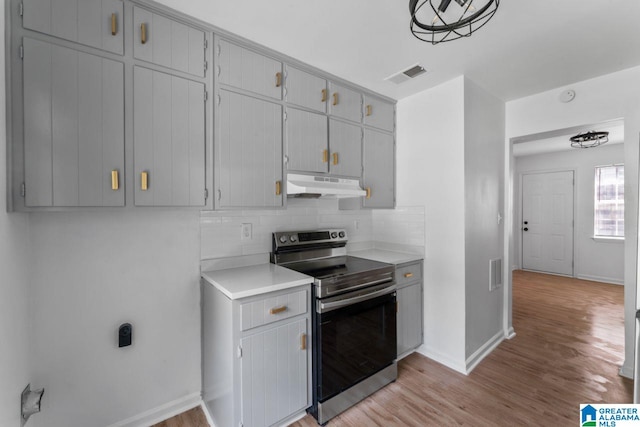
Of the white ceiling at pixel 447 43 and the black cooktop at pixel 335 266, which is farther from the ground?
the white ceiling at pixel 447 43

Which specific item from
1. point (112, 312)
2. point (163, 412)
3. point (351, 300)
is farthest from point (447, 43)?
point (163, 412)

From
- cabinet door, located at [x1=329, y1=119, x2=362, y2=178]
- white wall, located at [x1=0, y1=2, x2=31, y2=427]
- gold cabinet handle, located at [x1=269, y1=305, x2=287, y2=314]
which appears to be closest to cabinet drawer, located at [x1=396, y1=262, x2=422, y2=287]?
cabinet door, located at [x1=329, y1=119, x2=362, y2=178]

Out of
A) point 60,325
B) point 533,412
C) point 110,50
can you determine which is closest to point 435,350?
point 533,412

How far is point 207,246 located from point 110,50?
130 centimetres

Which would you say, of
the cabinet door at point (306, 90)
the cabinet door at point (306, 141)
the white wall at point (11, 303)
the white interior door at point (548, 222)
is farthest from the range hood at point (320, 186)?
the white interior door at point (548, 222)

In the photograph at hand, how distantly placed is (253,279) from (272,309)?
26 centimetres

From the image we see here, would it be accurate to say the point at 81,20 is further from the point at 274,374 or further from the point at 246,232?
the point at 274,374

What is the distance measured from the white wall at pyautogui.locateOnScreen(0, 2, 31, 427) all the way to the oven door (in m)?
1.51

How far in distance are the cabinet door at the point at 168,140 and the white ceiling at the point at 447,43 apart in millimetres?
467

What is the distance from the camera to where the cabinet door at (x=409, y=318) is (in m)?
2.58

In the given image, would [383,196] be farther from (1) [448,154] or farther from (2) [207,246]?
(2) [207,246]

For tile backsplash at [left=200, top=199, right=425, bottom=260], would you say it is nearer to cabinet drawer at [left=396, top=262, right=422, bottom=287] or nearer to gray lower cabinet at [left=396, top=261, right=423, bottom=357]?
cabinet drawer at [left=396, top=262, right=422, bottom=287]

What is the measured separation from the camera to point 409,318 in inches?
105

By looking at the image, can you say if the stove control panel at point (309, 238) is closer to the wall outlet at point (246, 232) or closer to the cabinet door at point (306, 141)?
the wall outlet at point (246, 232)
